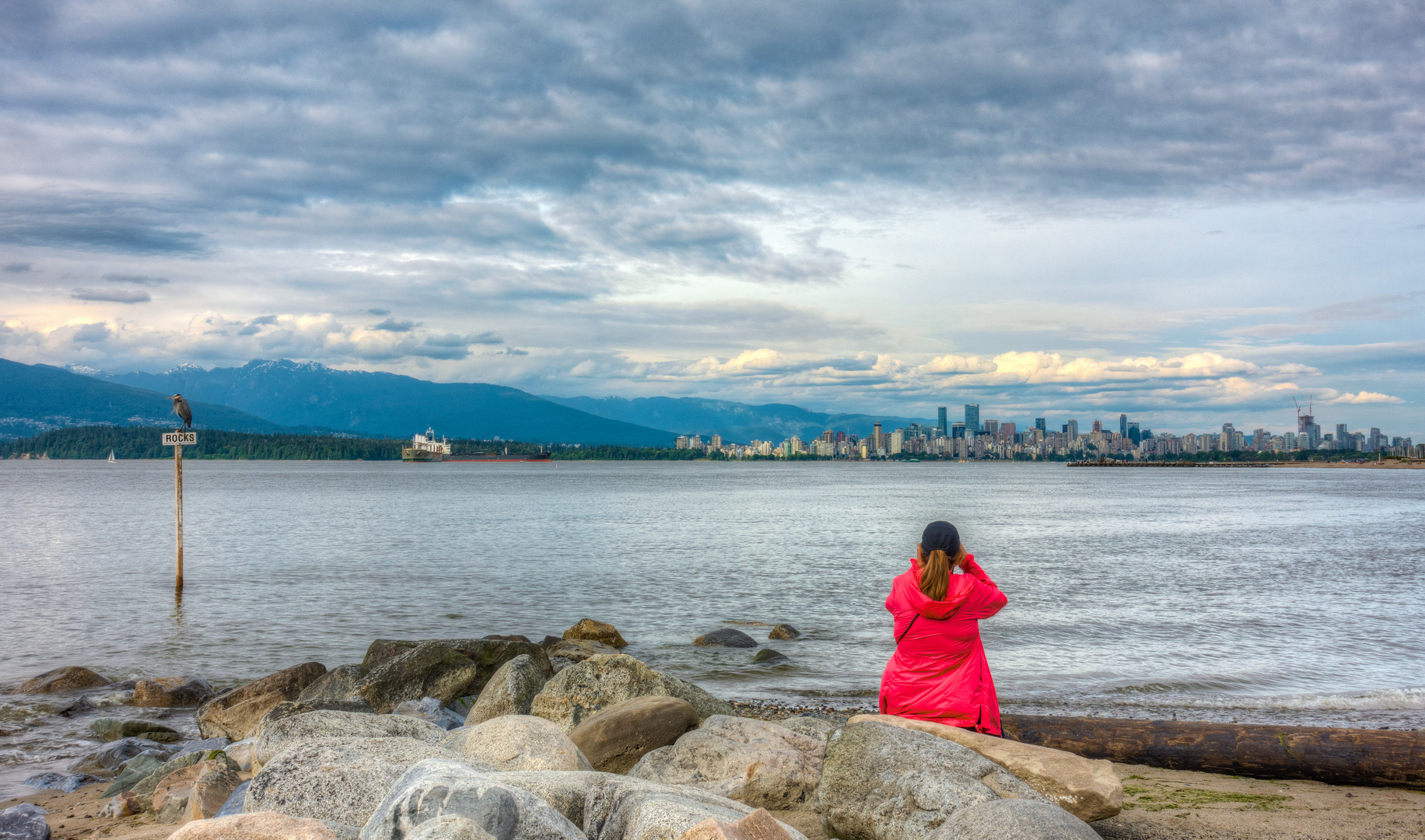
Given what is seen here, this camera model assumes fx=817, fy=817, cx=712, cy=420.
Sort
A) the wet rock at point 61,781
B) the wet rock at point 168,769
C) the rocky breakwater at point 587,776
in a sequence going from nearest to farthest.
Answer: the rocky breakwater at point 587,776 < the wet rock at point 168,769 < the wet rock at point 61,781

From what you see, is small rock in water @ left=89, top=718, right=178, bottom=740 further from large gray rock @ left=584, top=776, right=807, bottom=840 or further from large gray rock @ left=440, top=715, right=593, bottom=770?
large gray rock @ left=584, top=776, right=807, bottom=840

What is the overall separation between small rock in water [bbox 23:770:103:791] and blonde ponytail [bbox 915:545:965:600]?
30.8 ft

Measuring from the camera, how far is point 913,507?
69.5m

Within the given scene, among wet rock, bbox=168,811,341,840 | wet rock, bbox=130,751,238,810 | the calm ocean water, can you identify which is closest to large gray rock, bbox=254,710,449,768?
wet rock, bbox=130,751,238,810

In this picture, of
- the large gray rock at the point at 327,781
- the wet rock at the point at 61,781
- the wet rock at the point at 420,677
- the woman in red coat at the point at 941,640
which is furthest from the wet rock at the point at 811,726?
the wet rock at the point at 61,781

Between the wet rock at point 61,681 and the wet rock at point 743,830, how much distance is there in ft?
47.3

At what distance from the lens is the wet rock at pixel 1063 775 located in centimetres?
596

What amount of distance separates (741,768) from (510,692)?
4228 millimetres

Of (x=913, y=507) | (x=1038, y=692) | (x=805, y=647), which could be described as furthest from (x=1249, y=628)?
(x=913, y=507)

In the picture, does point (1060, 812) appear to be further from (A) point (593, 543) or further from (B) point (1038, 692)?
(A) point (593, 543)

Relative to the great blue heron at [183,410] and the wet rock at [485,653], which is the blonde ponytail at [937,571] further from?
the great blue heron at [183,410]

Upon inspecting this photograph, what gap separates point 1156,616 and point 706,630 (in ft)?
36.8

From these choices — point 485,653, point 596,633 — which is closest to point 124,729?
point 485,653

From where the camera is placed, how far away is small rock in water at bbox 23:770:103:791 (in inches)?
355
